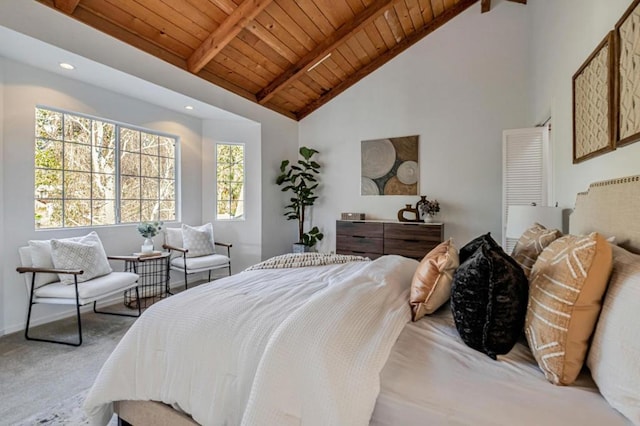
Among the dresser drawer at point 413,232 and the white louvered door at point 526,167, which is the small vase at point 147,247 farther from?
the white louvered door at point 526,167

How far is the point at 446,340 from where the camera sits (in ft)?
4.05

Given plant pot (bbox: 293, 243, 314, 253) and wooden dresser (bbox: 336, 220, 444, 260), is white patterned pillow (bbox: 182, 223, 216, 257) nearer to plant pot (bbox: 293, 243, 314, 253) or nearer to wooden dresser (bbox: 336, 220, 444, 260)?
plant pot (bbox: 293, 243, 314, 253)

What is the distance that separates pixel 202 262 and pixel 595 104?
157 inches

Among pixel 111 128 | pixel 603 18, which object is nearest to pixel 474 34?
pixel 603 18

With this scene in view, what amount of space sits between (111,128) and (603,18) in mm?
4647

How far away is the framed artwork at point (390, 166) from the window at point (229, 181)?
1.99 m

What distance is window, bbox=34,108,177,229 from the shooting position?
10.5 ft

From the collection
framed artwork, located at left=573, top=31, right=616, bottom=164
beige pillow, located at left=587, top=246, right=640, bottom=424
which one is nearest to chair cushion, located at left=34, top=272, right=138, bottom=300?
beige pillow, located at left=587, top=246, right=640, bottom=424

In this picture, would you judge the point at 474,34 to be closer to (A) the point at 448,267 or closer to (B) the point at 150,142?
(A) the point at 448,267

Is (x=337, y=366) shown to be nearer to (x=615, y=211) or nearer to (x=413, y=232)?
(x=615, y=211)

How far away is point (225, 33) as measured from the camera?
11.0 ft

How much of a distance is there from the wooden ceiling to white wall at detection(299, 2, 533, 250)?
0.25 m

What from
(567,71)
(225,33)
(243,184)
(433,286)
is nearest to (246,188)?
(243,184)

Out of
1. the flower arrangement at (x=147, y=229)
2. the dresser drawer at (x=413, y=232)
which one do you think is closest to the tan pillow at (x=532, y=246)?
the dresser drawer at (x=413, y=232)
